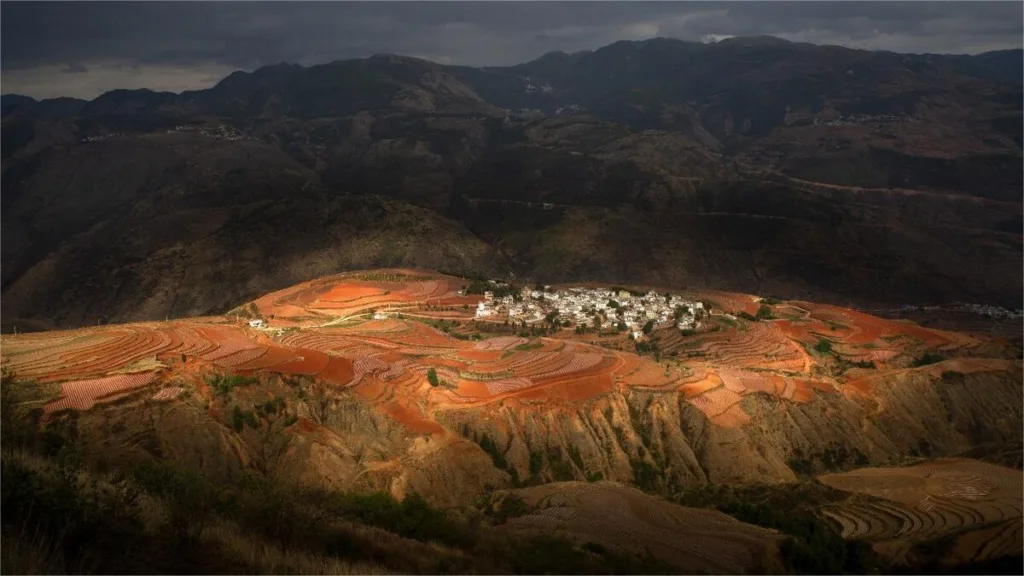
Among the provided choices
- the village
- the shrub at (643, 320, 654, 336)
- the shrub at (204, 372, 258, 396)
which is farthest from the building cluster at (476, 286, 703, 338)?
the shrub at (204, 372, 258, 396)

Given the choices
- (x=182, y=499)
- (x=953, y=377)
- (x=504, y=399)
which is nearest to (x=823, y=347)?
(x=953, y=377)

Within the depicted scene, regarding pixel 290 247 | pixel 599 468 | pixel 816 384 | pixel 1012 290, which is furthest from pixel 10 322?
pixel 1012 290

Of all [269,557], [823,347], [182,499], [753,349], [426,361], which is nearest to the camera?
[269,557]

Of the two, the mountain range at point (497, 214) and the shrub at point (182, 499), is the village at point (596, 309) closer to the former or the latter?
the mountain range at point (497, 214)

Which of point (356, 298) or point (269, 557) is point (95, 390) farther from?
point (356, 298)

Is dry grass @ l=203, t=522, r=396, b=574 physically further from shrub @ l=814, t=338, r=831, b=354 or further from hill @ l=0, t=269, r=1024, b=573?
shrub @ l=814, t=338, r=831, b=354

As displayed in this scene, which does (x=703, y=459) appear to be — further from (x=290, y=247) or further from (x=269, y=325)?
(x=290, y=247)

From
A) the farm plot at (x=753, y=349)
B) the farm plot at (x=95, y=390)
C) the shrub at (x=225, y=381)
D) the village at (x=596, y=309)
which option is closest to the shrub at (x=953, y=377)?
the farm plot at (x=753, y=349)
